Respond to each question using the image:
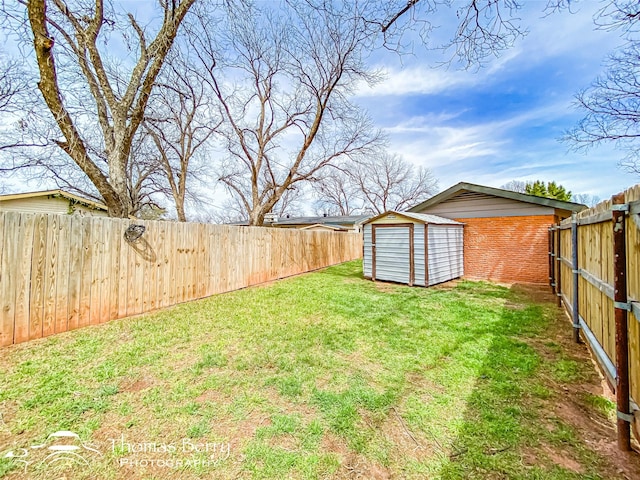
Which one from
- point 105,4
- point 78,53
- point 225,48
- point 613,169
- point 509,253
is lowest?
point 509,253

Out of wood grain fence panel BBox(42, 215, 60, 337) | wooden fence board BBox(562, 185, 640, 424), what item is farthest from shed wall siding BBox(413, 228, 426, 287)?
wood grain fence panel BBox(42, 215, 60, 337)

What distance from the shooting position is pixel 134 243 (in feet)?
16.0

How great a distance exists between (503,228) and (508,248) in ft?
2.20

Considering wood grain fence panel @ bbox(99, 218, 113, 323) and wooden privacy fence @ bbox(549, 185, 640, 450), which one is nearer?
wooden privacy fence @ bbox(549, 185, 640, 450)

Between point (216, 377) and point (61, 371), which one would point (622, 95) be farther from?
point (61, 371)

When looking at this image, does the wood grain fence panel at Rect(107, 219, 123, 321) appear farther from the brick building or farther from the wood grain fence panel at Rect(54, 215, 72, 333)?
the brick building

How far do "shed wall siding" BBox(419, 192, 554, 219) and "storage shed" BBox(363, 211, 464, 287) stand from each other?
0.67 meters

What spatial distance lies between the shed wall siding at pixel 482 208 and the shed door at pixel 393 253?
2689 mm

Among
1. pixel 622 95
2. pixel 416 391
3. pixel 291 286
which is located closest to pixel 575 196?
pixel 622 95

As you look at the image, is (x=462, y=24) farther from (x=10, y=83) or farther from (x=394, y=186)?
(x=394, y=186)

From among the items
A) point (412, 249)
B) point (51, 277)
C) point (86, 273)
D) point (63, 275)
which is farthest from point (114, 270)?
point (412, 249)

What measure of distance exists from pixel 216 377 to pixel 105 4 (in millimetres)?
7575

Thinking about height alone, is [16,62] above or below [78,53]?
above

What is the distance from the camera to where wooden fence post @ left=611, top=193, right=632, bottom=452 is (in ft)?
6.07
